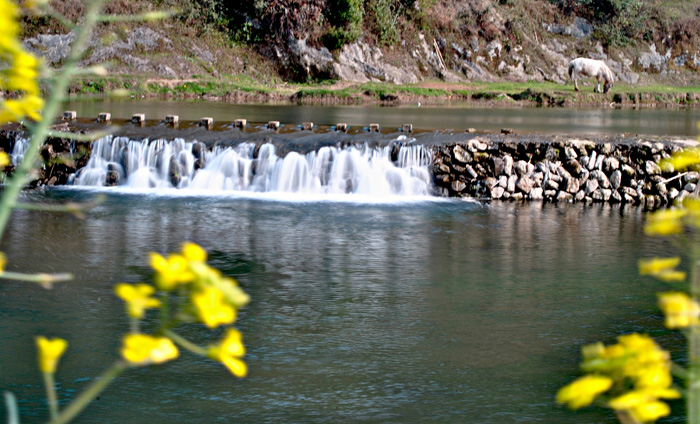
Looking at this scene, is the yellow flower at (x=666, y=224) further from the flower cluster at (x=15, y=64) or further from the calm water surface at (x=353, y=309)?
the calm water surface at (x=353, y=309)

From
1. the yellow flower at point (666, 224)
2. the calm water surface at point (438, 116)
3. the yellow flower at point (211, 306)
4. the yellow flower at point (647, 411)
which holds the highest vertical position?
the calm water surface at point (438, 116)

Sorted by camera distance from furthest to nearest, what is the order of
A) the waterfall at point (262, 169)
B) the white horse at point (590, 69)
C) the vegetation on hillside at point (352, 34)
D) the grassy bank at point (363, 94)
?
the white horse at point (590, 69)
the vegetation on hillside at point (352, 34)
the grassy bank at point (363, 94)
the waterfall at point (262, 169)

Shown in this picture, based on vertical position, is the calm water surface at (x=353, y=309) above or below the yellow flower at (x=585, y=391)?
below

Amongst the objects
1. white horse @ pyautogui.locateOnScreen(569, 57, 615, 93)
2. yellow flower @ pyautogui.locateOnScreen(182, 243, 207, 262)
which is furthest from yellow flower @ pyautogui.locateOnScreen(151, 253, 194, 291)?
white horse @ pyautogui.locateOnScreen(569, 57, 615, 93)

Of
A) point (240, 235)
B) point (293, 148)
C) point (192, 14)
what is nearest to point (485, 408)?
point (240, 235)

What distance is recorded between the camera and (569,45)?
46688 mm

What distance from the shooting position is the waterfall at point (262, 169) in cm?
1566

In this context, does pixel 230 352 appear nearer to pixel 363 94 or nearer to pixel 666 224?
pixel 666 224

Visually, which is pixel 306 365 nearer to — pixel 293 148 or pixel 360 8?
pixel 293 148

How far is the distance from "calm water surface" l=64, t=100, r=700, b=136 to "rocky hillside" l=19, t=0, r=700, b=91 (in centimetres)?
830

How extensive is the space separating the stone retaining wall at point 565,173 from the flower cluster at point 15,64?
546 inches

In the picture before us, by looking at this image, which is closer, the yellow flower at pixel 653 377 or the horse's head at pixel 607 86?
the yellow flower at pixel 653 377

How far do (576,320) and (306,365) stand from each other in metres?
2.80

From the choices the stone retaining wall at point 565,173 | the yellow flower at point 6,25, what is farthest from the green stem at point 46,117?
the stone retaining wall at point 565,173
